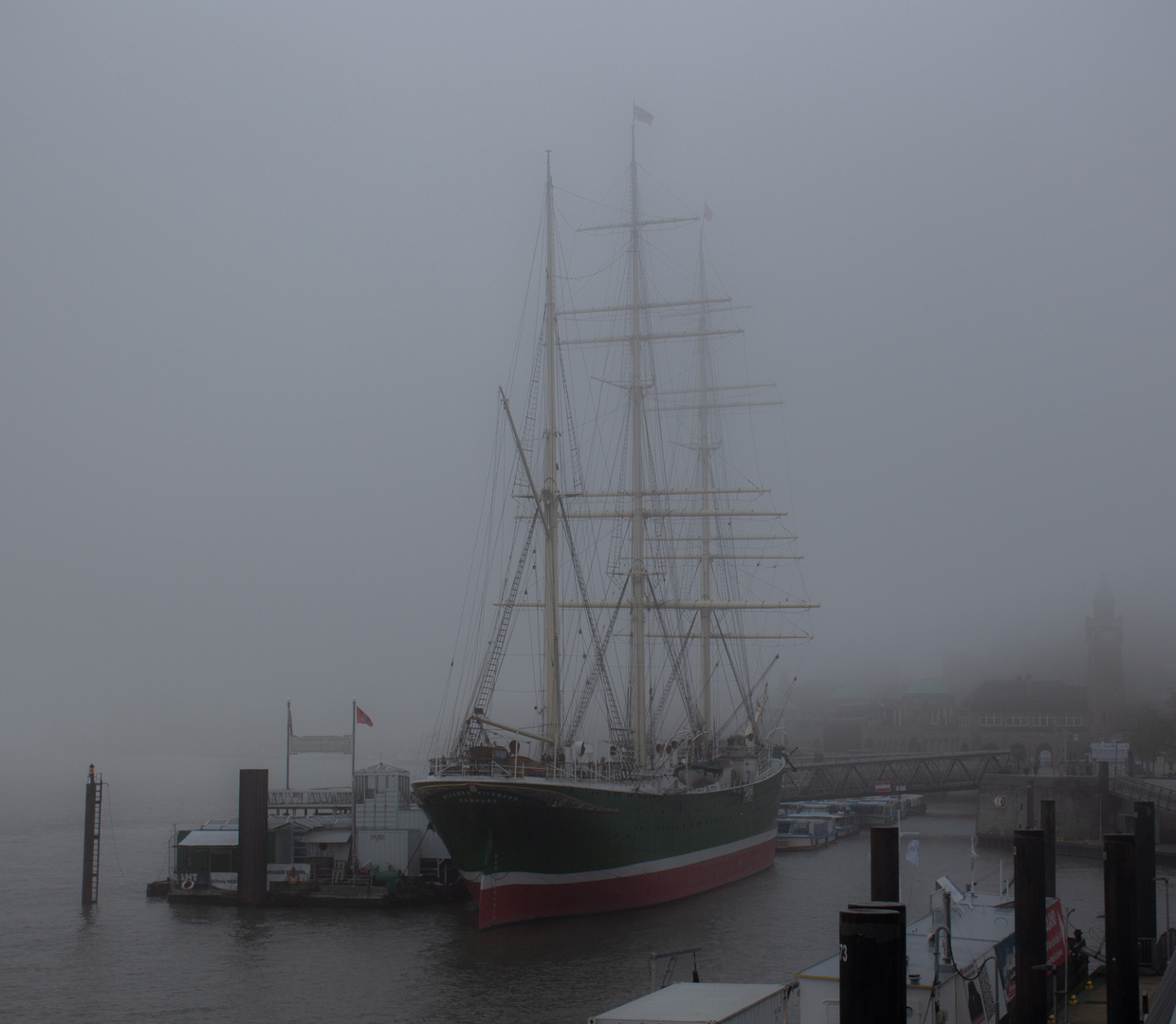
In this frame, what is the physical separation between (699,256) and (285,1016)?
5328 centimetres

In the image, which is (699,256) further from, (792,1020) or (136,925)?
(792,1020)

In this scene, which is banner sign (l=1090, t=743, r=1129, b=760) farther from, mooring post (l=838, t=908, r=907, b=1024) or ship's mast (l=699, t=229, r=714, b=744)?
mooring post (l=838, t=908, r=907, b=1024)

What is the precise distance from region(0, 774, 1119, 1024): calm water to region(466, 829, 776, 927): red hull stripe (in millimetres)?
584

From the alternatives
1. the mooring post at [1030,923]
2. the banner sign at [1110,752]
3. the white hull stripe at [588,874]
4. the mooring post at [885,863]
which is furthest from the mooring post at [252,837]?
the banner sign at [1110,752]

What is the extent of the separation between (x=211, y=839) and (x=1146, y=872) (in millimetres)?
33596

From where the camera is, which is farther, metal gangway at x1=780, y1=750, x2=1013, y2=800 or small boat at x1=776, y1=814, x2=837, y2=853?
metal gangway at x1=780, y1=750, x2=1013, y2=800

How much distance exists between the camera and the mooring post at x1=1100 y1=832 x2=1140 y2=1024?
69.5 feet

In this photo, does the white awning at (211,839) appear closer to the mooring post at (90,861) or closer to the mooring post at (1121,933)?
the mooring post at (90,861)

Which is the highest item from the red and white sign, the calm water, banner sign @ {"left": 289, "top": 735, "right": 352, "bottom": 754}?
banner sign @ {"left": 289, "top": 735, "right": 352, "bottom": 754}

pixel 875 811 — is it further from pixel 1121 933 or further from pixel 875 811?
pixel 1121 933

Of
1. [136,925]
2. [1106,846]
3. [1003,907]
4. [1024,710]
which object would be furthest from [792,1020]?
[1024,710]

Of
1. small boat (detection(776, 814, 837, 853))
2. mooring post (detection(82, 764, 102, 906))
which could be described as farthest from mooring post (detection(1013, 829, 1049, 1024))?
small boat (detection(776, 814, 837, 853))

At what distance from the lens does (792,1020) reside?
80.3 ft

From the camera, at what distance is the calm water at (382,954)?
2989 centimetres
